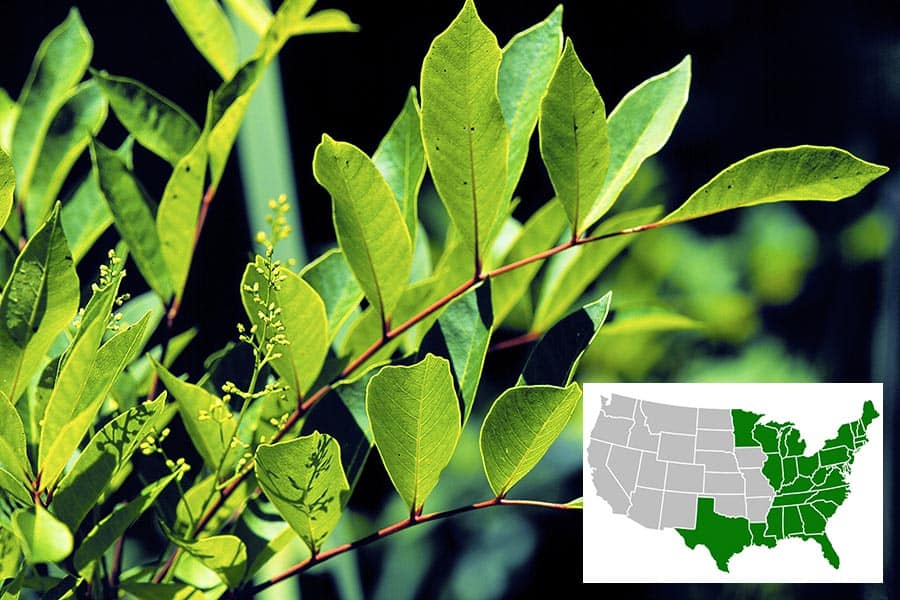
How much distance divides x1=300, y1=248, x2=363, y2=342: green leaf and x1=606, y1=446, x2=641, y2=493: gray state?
0.35 ft

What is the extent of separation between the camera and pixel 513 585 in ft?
2.38

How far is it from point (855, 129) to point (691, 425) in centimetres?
70

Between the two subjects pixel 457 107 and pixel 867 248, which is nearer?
pixel 457 107

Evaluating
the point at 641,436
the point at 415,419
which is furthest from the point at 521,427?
the point at 641,436

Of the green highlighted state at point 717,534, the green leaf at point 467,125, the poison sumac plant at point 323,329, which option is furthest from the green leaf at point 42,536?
the green highlighted state at point 717,534

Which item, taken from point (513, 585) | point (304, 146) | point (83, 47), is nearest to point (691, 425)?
point (83, 47)

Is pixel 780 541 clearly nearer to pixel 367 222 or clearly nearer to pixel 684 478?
pixel 684 478

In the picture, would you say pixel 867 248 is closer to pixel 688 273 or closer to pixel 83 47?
pixel 688 273

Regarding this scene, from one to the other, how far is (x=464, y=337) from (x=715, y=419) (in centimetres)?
13

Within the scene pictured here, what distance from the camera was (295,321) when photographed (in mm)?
217

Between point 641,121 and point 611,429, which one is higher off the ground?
point 641,121

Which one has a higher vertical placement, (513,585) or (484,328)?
(484,328)

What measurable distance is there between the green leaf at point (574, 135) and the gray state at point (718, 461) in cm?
11

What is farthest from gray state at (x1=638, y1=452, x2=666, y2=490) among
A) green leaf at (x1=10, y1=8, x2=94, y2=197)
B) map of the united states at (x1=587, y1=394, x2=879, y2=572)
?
green leaf at (x1=10, y1=8, x2=94, y2=197)
